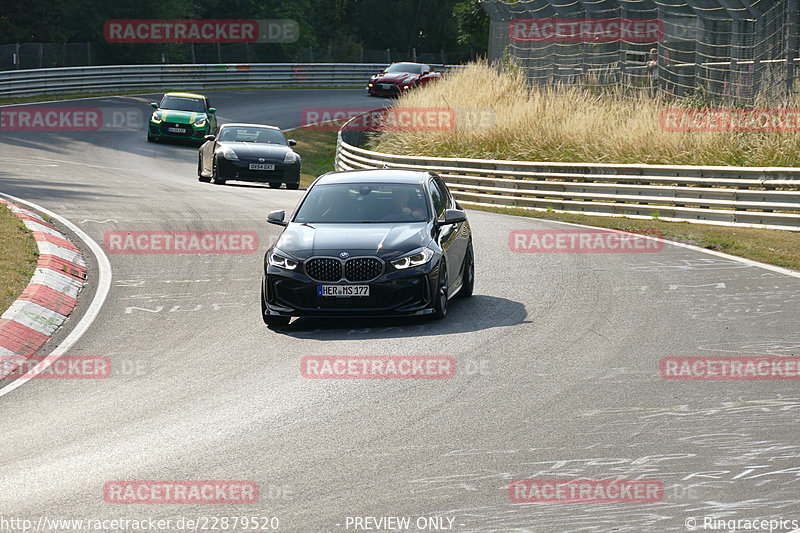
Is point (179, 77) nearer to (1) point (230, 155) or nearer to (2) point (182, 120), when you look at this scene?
(2) point (182, 120)

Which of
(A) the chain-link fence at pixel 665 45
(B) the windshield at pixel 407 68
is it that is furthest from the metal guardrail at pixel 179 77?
(A) the chain-link fence at pixel 665 45

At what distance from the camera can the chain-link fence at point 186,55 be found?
50594mm

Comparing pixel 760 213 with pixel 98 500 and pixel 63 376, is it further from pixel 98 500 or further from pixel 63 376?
pixel 98 500

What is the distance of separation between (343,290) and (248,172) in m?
15.7

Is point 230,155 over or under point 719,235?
under

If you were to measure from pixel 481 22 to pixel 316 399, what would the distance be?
56946 mm

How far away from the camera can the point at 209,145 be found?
27.5m

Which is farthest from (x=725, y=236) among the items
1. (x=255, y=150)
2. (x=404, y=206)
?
(x=255, y=150)

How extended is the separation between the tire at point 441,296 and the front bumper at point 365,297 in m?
0.15

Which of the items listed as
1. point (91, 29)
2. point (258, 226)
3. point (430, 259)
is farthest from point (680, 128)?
point (91, 29)

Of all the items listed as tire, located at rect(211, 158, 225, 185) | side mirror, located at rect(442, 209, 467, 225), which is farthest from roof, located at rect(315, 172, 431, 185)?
tire, located at rect(211, 158, 225, 185)

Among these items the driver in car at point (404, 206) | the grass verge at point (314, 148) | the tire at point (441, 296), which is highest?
the driver in car at point (404, 206)

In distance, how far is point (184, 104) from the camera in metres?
37.2

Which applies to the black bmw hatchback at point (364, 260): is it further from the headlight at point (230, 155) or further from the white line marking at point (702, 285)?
the headlight at point (230, 155)
